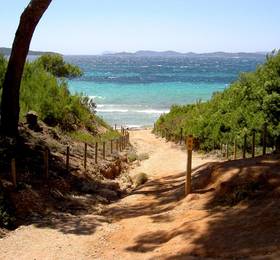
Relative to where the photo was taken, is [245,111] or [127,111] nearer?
[245,111]

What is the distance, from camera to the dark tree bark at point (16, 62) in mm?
14453

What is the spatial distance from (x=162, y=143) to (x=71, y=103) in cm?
1152

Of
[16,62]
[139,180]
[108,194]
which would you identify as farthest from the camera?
[139,180]

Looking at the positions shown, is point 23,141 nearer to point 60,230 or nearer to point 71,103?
point 60,230

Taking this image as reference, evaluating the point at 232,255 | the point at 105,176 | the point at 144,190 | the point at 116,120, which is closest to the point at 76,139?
the point at 105,176

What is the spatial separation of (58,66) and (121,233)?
32518 mm

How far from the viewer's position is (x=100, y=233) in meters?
10.3

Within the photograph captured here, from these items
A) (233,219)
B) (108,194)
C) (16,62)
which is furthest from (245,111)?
(233,219)

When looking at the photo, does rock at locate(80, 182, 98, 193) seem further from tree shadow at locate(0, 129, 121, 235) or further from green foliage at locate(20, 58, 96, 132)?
green foliage at locate(20, 58, 96, 132)

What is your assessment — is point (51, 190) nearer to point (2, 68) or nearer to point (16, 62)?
point (16, 62)

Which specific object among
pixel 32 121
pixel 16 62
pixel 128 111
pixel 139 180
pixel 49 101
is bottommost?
pixel 128 111

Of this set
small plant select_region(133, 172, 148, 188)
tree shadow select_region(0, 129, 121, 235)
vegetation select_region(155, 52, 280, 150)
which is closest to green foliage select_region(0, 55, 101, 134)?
tree shadow select_region(0, 129, 121, 235)

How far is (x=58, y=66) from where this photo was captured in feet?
136

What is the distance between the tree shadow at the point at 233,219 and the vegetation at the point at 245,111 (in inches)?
351
